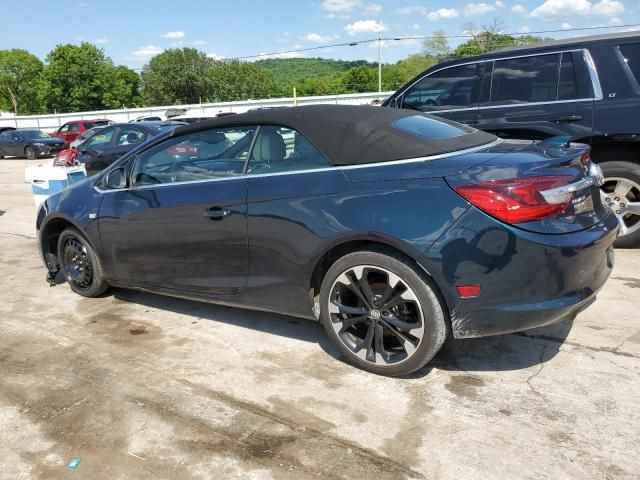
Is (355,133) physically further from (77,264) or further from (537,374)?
(77,264)

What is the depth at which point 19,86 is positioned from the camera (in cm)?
9938

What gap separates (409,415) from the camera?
9.50 ft

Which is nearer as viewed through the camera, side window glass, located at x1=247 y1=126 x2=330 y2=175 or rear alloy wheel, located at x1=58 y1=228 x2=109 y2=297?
side window glass, located at x1=247 y1=126 x2=330 y2=175

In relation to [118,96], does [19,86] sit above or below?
above

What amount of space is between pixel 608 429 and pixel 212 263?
2534 millimetres

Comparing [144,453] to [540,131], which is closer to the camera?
[144,453]

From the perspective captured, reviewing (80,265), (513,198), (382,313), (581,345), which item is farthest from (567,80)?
(80,265)

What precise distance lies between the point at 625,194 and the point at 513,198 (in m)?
3.18

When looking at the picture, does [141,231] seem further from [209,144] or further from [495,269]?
[495,269]

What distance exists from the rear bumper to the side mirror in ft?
8.49

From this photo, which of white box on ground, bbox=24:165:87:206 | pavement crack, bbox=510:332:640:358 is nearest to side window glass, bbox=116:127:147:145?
white box on ground, bbox=24:165:87:206

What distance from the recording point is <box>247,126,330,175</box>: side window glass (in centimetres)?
343

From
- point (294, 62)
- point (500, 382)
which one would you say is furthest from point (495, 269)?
point (294, 62)

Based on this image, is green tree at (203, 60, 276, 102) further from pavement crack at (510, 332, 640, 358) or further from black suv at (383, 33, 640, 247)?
pavement crack at (510, 332, 640, 358)
